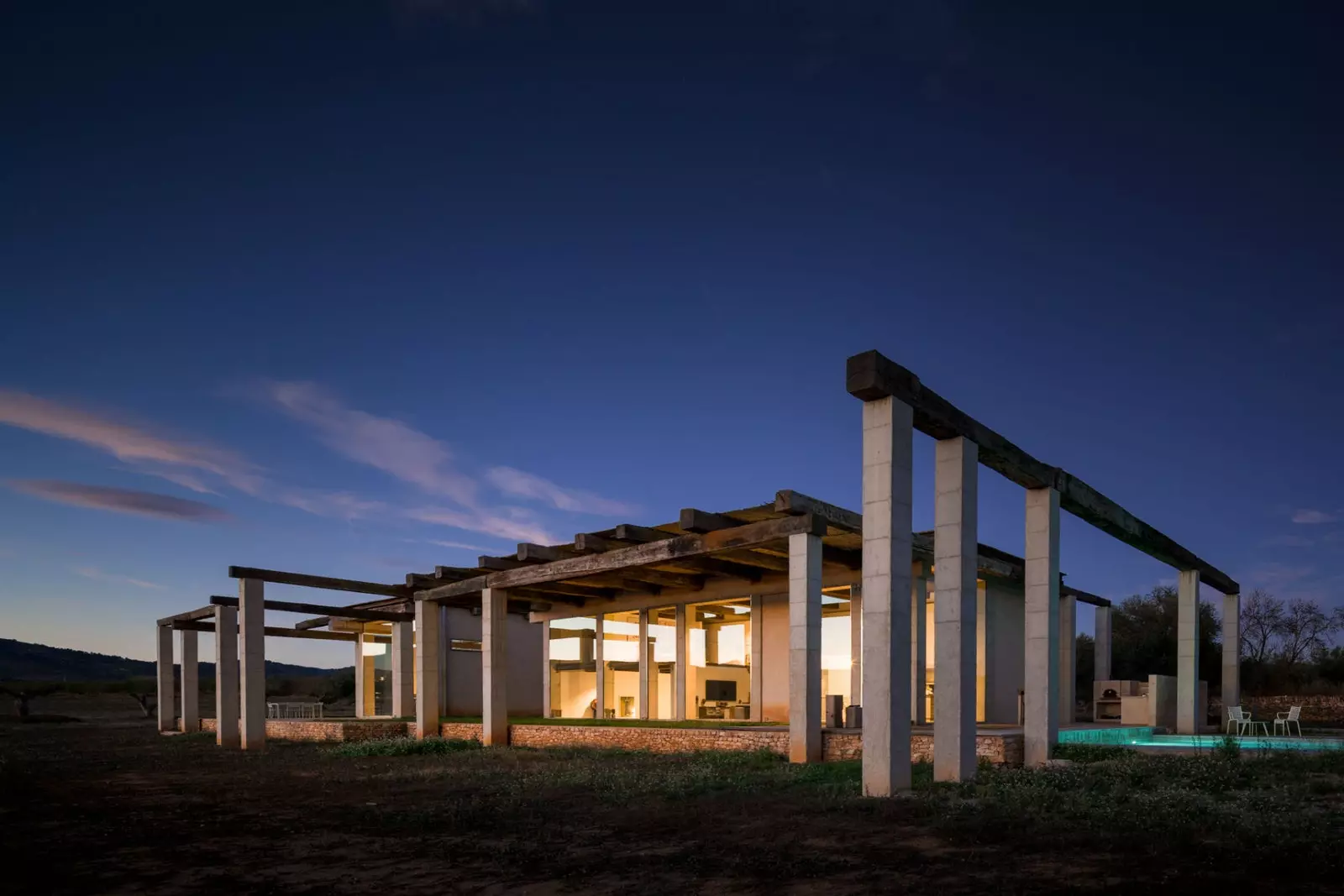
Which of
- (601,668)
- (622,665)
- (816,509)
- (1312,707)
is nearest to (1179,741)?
(816,509)

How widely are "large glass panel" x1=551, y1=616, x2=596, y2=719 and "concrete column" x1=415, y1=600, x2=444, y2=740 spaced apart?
8.12 m

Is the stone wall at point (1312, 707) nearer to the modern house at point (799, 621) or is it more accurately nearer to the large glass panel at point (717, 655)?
the modern house at point (799, 621)

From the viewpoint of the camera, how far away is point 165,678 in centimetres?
3522

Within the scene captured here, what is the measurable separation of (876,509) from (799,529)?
4.97 metres

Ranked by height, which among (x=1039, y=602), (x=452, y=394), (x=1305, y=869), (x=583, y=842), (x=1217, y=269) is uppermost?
(x=1217, y=269)

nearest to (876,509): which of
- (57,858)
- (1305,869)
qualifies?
(1305,869)

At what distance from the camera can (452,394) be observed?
27.4 m

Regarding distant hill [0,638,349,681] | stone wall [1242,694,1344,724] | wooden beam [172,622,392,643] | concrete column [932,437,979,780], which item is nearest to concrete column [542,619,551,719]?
wooden beam [172,622,392,643]

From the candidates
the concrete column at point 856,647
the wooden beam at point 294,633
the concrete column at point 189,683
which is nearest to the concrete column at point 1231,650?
the concrete column at point 856,647

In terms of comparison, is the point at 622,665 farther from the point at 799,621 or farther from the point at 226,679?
the point at 799,621

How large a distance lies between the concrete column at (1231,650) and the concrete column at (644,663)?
15878 mm

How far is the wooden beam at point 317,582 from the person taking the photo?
24.3 m

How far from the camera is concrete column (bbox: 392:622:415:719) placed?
3120 cm

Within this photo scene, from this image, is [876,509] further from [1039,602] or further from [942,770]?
[1039,602]
